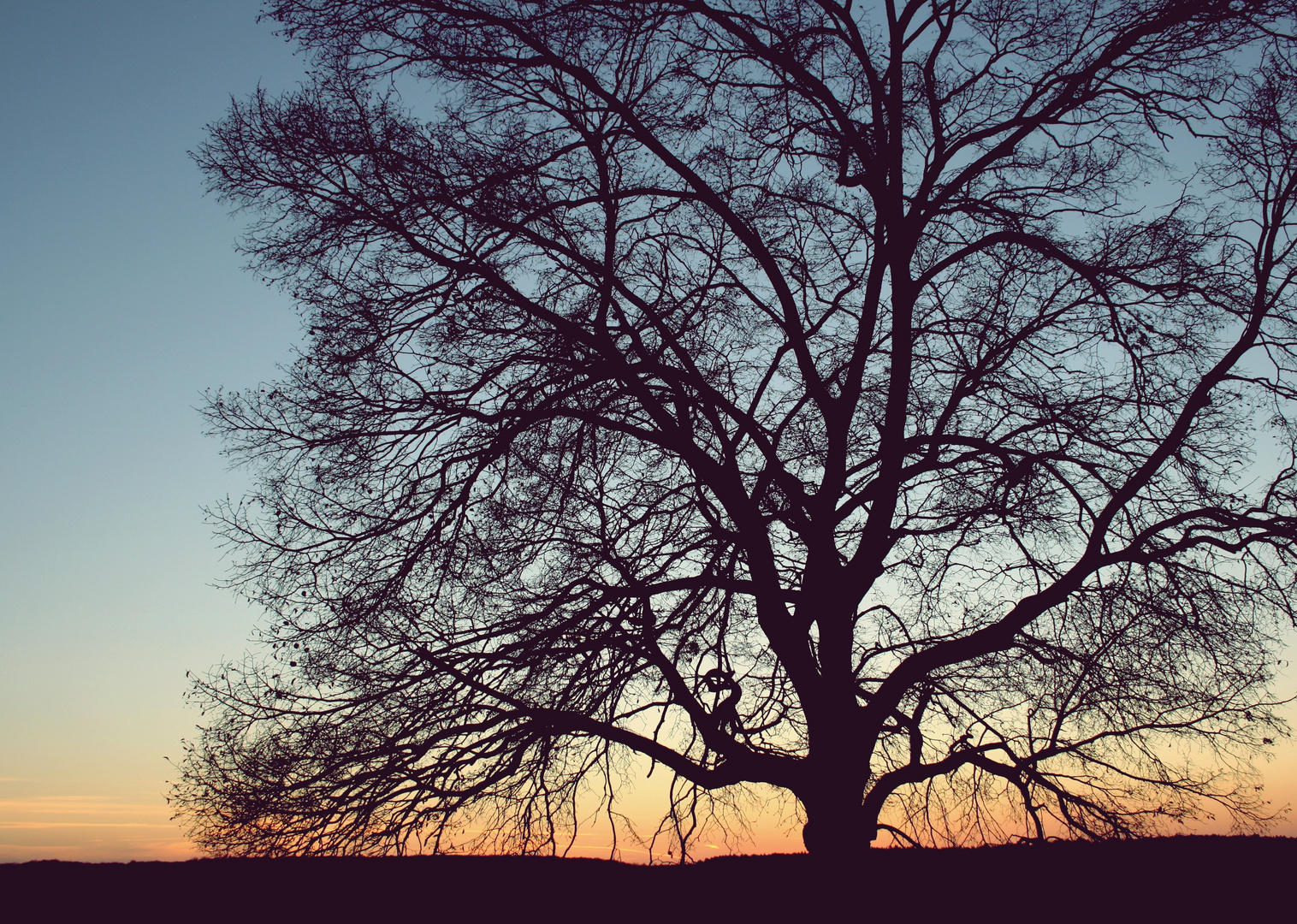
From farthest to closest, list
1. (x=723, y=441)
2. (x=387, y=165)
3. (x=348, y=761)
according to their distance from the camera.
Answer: (x=723, y=441) < (x=387, y=165) < (x=348, y=761)

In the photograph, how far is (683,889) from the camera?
22.8ft

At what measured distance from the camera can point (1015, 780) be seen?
7.95 meters

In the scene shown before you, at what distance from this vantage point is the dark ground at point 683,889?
621cm

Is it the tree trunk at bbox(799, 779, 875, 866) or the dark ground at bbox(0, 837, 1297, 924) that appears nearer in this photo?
the dark ground at bbox(0, 837, 1297, 924)

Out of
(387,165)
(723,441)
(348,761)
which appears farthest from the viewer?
(723,441)

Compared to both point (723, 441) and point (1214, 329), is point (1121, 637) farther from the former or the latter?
point (723, 441)

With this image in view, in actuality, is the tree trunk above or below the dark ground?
above

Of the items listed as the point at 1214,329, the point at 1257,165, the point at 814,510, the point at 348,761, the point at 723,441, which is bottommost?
the point at 348,761

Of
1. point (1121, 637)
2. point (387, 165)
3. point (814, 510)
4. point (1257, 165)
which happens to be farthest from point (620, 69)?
point (1121, 637)

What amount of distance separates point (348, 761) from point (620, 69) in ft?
19.7

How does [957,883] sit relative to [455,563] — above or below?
below

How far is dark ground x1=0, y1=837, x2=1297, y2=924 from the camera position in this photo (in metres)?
6.21

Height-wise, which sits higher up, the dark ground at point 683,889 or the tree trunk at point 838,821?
the tree trunk at point 838,821

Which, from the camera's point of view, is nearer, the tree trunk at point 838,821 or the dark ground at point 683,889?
the dark ground at point 683,889
